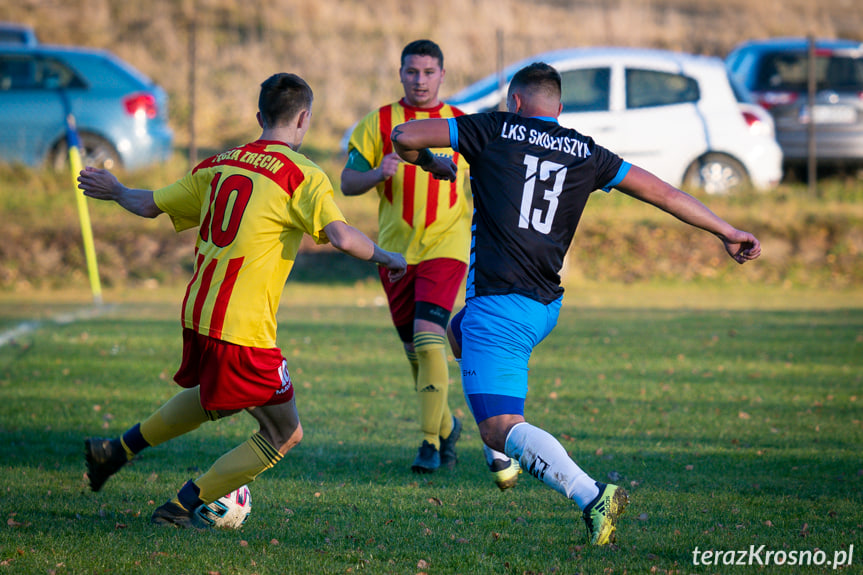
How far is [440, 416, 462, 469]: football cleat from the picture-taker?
576cm

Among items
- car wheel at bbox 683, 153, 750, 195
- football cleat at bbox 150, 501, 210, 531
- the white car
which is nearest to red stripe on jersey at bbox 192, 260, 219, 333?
football cleat at bbox 150, 501, 210, 531

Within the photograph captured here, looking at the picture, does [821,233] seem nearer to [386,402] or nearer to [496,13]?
[386,402]

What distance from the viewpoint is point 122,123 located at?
16.8 m

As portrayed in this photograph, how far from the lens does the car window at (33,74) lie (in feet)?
55.1

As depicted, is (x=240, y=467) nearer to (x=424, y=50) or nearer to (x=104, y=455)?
(x=104, y=455)

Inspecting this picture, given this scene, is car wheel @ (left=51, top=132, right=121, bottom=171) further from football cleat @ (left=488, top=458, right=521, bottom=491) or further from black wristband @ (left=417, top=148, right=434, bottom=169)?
football cleat @ (left=488, top=458, right=521, bottom=491)

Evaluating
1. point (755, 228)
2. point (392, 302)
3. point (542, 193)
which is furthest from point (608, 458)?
point (755, 228)

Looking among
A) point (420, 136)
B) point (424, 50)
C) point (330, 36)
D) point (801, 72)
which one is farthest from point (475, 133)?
point (330, 36)

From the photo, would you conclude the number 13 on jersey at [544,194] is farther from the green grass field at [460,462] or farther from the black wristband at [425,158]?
the green grass field at [460,462]

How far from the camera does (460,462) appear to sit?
5.86m

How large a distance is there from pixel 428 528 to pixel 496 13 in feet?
101

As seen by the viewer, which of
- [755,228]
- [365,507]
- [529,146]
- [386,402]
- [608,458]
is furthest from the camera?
[755,228]

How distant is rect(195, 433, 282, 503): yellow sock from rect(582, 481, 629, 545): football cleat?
1.41m

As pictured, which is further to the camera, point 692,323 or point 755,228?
point 755,228
